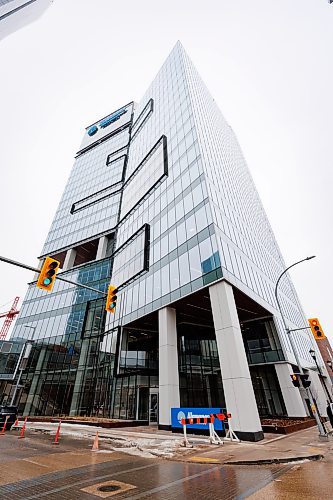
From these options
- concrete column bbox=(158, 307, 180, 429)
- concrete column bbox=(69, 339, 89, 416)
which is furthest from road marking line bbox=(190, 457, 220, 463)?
concrete column bbox=(69, 339, 89, 416)

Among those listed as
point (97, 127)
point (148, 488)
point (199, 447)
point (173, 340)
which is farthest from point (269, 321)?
point (97, 127)

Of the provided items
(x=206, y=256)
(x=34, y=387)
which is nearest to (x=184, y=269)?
(x=206, y=256)

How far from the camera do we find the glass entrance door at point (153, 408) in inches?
943

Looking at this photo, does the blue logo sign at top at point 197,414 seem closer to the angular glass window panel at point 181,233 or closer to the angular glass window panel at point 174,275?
the angular glass window panel at point 174,275

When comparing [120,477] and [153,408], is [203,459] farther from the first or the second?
[153,408]

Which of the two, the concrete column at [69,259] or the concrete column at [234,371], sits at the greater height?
the concrete column at [69,259]

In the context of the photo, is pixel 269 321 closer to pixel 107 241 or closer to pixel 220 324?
pixel 220 324

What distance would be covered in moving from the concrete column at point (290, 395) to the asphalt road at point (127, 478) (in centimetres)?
1841

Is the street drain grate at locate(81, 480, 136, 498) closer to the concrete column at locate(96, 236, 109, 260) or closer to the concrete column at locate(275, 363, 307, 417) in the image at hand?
the concrete column at locate(275, 363, 307, 417)

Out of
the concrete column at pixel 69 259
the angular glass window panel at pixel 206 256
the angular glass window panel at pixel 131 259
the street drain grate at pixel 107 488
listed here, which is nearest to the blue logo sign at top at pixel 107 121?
the concrete column at pixel 69 259

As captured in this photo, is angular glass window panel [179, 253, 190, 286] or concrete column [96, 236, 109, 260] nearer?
angular glass window panel [179, 253, 190, 286]

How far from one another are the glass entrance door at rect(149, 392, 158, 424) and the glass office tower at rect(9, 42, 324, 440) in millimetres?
99

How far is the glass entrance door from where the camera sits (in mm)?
23953

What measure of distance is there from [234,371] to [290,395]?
38.7 ft
